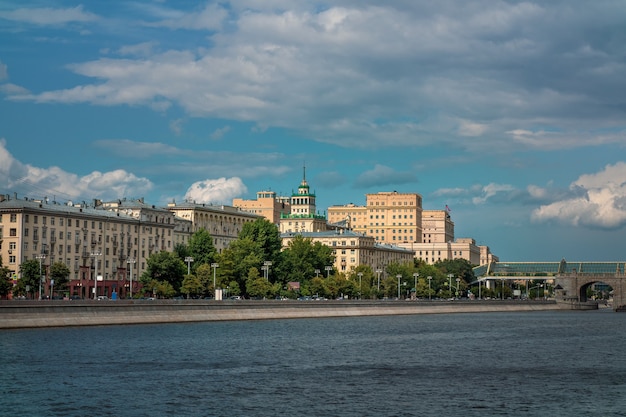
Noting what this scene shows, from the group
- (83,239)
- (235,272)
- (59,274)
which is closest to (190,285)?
(235,272)

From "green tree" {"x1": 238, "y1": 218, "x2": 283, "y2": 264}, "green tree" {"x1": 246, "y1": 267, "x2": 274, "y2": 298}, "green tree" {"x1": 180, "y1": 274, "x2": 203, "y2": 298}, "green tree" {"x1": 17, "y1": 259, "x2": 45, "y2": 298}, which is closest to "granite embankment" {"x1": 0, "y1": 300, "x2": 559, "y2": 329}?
"green tree" {"x1": 246, "y1": 267, "x2": 274, "y2": 298}

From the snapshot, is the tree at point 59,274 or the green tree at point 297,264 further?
the green tree at point 297,264

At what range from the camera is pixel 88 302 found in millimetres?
103375

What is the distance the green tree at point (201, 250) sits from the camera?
171250mm

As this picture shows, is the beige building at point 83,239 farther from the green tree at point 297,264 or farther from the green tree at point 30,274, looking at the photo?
the green tree at point 297,264

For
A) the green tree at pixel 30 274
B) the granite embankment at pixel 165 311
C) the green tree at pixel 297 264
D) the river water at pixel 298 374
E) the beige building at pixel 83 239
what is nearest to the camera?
the river water at pixel 298 374

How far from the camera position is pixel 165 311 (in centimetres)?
11419

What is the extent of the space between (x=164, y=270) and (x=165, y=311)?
1617 inches

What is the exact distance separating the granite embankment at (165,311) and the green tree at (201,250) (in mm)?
25568

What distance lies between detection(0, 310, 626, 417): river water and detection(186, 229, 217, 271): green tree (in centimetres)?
6799

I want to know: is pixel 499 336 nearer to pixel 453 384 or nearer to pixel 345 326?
pixel 345 326

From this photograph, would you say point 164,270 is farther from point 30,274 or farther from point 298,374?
point 298,374

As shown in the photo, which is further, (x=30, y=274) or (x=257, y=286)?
(x=257, y=286)

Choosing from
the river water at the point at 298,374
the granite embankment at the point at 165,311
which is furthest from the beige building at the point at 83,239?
the river water at the point at 298,374
